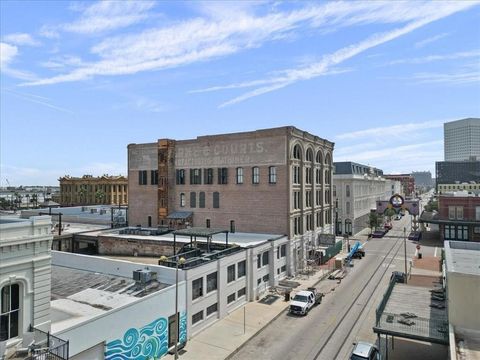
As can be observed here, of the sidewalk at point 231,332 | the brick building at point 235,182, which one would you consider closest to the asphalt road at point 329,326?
the sidewalk at point 231,332

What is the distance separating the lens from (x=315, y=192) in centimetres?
5359

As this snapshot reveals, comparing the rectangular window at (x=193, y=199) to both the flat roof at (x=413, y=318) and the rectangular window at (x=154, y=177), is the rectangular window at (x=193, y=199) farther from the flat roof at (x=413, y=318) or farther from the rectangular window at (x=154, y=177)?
the flat roof at (x=413, y=318)

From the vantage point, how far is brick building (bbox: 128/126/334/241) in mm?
44812

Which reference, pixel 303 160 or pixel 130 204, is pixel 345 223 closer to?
pixel 303 160

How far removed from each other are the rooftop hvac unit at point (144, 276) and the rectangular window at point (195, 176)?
2348cm

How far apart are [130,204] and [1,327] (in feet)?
137

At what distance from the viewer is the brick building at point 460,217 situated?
2717 inches

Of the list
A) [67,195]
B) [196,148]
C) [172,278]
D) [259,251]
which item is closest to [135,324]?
[172,278]

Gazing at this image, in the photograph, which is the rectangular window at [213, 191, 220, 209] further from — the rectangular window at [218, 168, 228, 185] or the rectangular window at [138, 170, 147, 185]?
the rectangular window at [138, 170, 147, 185]

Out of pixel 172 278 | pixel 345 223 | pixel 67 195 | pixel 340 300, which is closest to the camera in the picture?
pixel 172 278

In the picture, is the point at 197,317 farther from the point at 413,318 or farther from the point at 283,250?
the point at 283,250

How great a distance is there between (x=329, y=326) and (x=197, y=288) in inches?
469

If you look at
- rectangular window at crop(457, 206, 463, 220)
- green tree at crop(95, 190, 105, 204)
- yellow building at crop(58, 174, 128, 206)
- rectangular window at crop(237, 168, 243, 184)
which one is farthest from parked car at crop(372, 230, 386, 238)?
green tree at crop(95, 190, 105, 204)

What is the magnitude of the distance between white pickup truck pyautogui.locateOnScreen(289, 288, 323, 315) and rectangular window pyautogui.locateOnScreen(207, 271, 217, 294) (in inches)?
304
